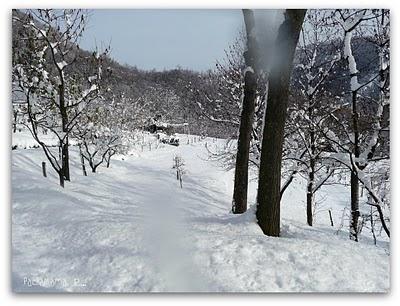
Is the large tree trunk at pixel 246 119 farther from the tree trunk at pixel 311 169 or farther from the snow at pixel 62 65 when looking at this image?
the snow at pixel 62 65

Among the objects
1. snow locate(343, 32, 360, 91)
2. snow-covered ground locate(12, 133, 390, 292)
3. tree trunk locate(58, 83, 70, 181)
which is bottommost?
snow-covered ground locate(12, 133, 390, 292)

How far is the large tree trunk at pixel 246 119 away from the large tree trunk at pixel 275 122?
1.21m

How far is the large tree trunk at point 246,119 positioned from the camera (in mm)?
4242

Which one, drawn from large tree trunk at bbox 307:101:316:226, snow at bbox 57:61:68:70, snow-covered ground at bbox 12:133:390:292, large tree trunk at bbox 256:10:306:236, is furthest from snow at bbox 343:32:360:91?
snow at bbox 57:61:68:70

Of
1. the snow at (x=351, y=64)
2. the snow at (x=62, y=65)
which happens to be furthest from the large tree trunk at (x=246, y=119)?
the snow at (x=62, y=65)

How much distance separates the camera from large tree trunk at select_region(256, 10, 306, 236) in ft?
9.61

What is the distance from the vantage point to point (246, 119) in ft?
14.8

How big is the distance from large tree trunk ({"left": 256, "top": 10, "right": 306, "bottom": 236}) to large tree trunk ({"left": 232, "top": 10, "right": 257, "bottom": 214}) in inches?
47.7

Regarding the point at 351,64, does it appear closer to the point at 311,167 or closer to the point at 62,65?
the point at 311,167

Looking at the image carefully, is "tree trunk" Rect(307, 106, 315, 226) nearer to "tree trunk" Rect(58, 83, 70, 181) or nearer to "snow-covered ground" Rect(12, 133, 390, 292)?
"snow-covered ground" Rect(12, 133, 390, 292)

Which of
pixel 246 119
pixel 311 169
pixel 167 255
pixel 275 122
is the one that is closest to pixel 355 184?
pixel 246 119

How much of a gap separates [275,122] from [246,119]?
4.80 ft

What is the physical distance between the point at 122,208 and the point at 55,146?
1.56m

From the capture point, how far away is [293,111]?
20.0ft
